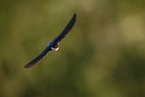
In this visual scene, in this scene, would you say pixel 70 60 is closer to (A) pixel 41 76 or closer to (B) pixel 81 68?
(B) pixel 81 68

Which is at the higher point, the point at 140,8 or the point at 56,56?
the point at 56,56

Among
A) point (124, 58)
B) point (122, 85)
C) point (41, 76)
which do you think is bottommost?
point (122, 85)

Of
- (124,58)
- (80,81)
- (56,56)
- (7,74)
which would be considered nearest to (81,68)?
(80,81)

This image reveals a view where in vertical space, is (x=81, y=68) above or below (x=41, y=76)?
below

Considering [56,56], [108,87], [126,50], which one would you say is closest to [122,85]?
[108,87]

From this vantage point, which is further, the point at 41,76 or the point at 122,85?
→ the point at 122,85

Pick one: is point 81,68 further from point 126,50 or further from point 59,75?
point 126,50

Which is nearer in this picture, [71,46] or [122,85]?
[71,46]
